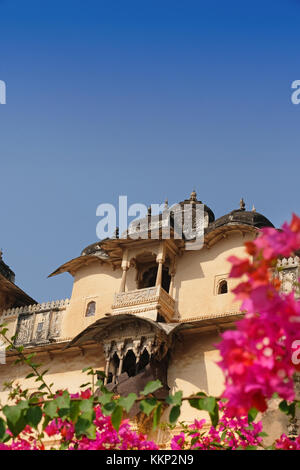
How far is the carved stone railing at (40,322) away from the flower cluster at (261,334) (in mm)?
15913

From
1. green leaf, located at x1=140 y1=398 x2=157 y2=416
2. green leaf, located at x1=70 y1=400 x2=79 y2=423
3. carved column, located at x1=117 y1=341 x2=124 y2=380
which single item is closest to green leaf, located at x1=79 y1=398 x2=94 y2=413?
green leaf, located at x1=70 y1=400 x2=79 y2=423

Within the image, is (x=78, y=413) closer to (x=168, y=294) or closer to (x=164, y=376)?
(x=164, y=376)

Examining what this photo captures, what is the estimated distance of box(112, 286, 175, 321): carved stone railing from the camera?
16.1 metres

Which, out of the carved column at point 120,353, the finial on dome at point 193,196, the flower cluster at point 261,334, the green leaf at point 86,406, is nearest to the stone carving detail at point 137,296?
the carved column at point 120,353

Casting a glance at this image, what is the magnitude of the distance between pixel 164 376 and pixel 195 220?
17.5 ft

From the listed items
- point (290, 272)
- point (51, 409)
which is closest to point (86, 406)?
point (51, 409)

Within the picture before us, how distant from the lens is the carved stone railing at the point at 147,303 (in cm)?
1608

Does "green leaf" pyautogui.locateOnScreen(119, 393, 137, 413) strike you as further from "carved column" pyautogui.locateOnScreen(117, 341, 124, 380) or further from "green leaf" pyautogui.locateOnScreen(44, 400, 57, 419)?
"carved column" pyautogui.locateOnScreen(117, 341, 124, 380)

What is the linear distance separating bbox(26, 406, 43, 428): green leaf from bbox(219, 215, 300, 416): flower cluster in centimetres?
170

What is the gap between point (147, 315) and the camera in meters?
16.0

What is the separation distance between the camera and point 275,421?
42.3 feet

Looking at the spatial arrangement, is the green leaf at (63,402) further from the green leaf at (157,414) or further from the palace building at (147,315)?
the palace building at (147,315)

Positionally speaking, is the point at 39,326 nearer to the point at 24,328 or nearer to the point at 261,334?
the point at 24,328

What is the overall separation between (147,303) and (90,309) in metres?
2.90
